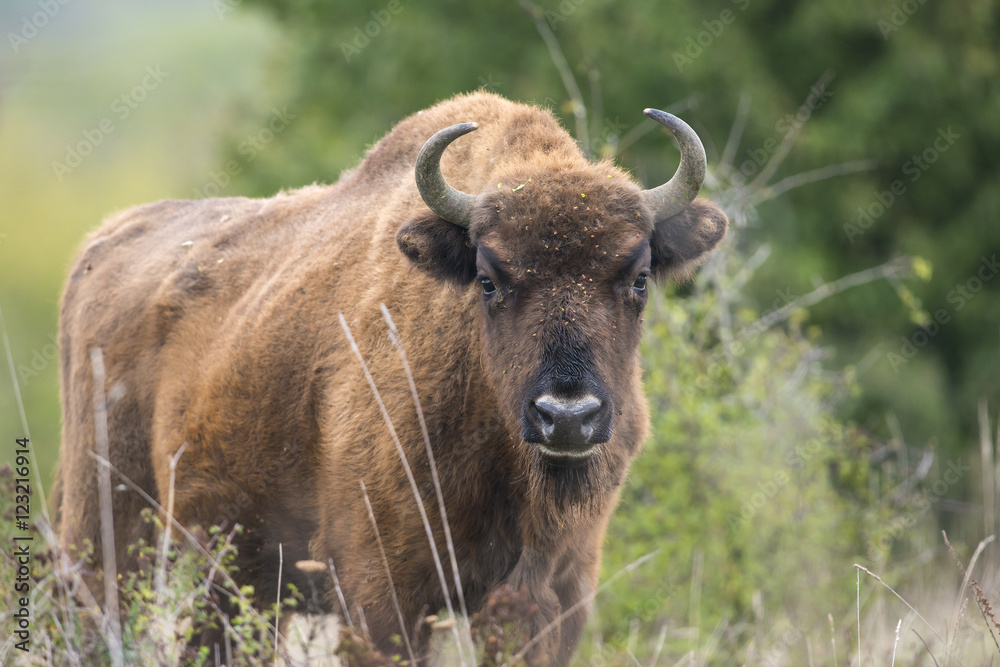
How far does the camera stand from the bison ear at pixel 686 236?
4.74 m

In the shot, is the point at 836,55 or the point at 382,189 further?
the point at 836,55

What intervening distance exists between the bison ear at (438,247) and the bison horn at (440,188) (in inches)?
2.3

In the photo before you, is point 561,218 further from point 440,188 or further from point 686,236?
point 686,236

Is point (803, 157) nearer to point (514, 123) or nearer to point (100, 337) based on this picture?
point (514, 123)

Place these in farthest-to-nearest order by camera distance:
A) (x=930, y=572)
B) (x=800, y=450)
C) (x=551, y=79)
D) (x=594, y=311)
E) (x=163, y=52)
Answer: (x=163, y=52), (x=551, y=79), (x=930, y=572), (x=800, y=450), (x=594, y=311)

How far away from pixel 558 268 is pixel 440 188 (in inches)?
28.9

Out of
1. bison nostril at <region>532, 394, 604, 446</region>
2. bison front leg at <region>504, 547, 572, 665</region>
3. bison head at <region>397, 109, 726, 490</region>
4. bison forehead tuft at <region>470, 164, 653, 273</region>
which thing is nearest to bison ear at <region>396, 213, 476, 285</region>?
bison head at <region>397, 109, 726, 490</region>

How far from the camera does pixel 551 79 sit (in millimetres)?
13719

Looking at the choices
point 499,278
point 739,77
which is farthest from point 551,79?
point 499,278

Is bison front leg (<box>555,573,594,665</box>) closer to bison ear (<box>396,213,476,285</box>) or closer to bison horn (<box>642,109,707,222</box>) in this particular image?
bison ear (<box>396,213,476,285</box>)

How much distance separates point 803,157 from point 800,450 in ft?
20.3

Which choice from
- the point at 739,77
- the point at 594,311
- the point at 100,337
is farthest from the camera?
the point at 739,77

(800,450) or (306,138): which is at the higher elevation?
(306,138)

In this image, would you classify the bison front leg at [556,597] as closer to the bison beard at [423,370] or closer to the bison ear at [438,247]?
the bison beard at [423,370]
